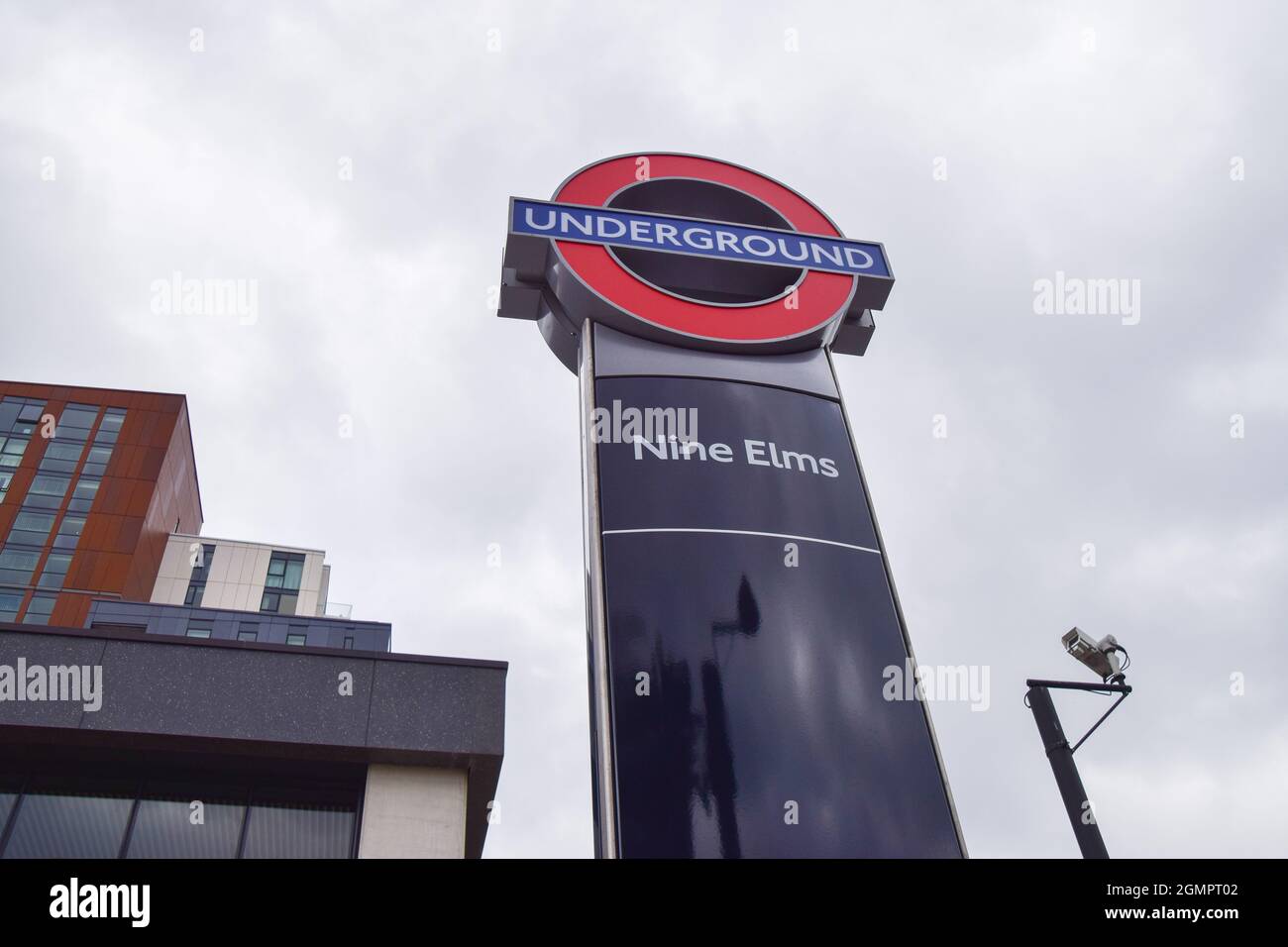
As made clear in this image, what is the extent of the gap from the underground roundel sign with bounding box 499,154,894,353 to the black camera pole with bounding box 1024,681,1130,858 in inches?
203

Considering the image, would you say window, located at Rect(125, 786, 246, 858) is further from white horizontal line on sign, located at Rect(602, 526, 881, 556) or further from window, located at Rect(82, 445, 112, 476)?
window, located at Rect(82, 445, 112, 476)

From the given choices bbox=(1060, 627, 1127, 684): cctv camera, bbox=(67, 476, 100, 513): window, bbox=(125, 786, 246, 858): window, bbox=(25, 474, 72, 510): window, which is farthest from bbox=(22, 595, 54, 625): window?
bbox=(1060, 627, 1127, 684): cctv camera

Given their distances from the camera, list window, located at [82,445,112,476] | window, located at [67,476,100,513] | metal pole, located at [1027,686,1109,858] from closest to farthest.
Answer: metal pole, located at [1027,686,1109,858], window, located at [67,476,100,513], window, located at [82,445,112,476]

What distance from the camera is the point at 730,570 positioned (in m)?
10.0

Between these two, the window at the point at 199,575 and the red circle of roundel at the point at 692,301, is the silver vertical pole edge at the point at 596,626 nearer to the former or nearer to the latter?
the red circle of roundel at the point at 692,301

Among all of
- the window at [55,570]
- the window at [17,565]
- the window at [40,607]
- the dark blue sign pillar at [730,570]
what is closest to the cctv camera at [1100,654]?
the dark blue sign pillar at [730,570]

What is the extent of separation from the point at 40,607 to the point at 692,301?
2662 inches

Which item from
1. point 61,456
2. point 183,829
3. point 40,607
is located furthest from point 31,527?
point 183,829

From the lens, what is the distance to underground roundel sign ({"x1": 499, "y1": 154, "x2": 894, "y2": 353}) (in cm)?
1265

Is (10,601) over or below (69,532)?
below

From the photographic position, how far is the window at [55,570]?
2702 inches

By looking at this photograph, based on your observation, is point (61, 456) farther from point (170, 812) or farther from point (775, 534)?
point (775, 534)

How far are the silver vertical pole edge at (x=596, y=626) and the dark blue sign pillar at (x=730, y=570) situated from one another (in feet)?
0.08
